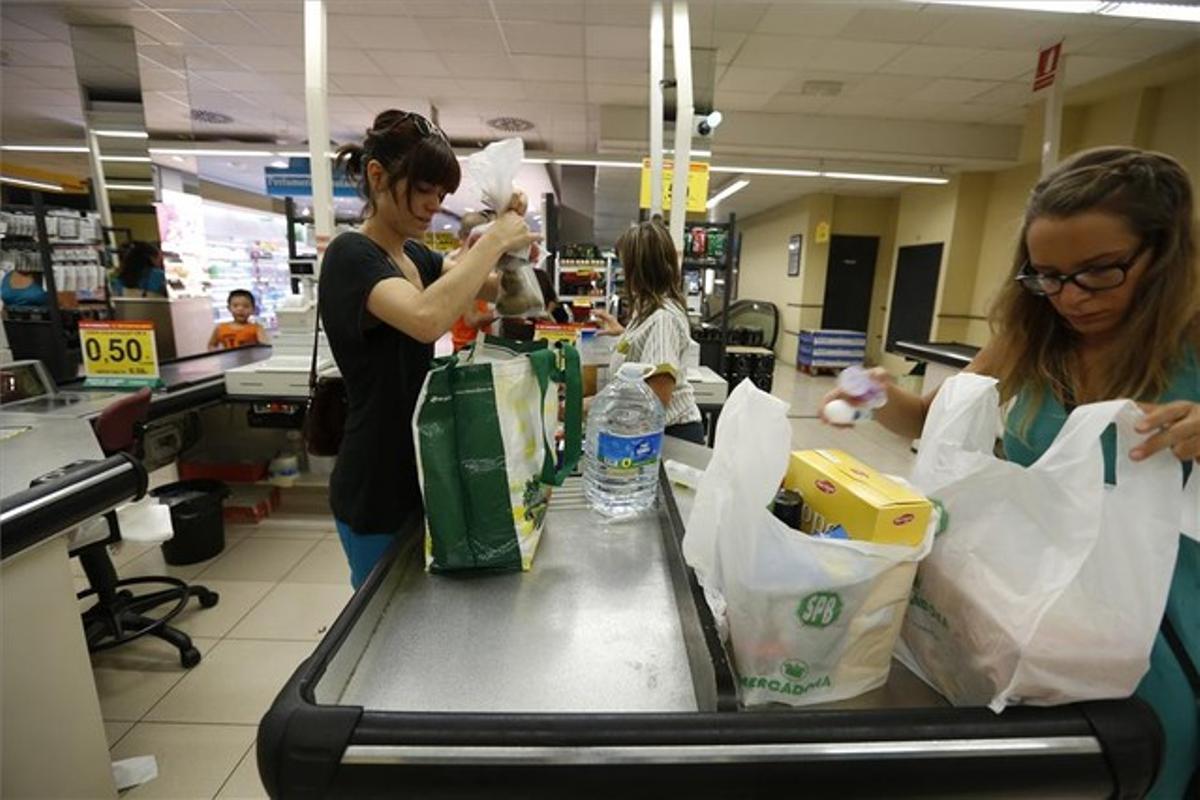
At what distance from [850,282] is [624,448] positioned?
11.4 m

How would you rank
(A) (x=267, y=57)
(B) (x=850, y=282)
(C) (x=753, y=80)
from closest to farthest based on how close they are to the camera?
1. (A) (x=267, y=57)
2. (C) (x=753, y=80)
3. (B) (x=850, y=282)

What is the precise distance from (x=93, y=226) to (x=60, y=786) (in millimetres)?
3854

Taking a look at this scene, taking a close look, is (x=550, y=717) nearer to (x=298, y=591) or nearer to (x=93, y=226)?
(x=298, y=591)

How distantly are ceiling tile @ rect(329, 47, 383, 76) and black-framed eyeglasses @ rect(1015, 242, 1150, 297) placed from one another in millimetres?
5976

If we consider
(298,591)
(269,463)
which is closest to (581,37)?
(269,463)

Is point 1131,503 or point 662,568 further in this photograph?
point 662,568

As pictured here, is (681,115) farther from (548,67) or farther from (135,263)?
(135,263)

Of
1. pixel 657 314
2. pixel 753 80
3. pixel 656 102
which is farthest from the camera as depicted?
pixel 753 80

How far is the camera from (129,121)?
5.05 meters

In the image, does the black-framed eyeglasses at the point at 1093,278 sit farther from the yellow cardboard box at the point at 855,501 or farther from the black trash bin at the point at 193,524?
the black trash bin at the point at 193,524

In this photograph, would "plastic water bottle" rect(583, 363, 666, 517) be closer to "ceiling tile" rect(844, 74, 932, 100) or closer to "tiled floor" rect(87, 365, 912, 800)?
"tiled floor" rect(87, 365, 912, 800)

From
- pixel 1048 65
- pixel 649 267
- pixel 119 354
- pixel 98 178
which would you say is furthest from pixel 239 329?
pixel 1048 65

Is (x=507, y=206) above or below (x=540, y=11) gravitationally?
below

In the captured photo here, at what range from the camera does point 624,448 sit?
1.08 m
